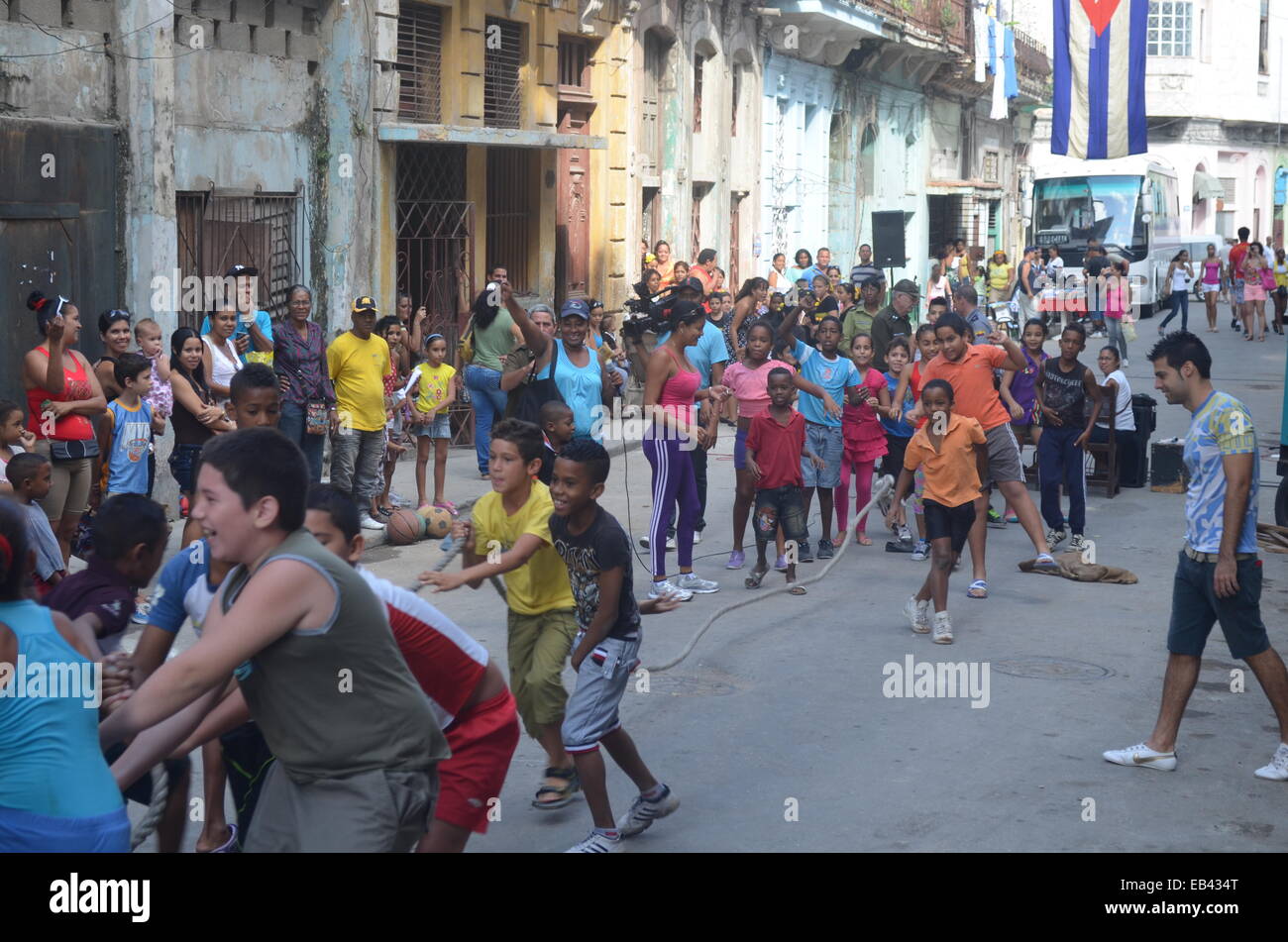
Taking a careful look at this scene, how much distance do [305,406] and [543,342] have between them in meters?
2.46

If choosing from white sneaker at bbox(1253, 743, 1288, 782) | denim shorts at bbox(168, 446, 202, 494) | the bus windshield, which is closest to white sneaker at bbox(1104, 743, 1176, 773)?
white sneaker at bbox(1253, 743, 1288, 782)

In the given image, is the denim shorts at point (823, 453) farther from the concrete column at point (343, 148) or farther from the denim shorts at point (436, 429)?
the concrete column at point (343, 148)

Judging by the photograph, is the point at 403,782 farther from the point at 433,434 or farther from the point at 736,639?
the point at 433,434

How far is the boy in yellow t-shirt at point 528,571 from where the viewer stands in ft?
19.6

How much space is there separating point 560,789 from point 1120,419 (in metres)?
9.94

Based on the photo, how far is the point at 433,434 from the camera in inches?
529

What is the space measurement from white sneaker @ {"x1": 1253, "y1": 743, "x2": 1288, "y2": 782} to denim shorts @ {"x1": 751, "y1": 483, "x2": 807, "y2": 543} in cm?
434

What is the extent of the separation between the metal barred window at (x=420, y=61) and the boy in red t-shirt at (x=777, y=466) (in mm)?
7981

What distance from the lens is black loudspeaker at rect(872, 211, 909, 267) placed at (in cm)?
2673

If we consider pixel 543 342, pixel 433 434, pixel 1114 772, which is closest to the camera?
pixel 1114 772

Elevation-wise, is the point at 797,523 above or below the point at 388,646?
below

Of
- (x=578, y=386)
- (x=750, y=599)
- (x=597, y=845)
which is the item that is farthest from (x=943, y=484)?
(x=597, y=845)

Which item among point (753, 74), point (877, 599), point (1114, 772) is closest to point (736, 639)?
point (877, 599)

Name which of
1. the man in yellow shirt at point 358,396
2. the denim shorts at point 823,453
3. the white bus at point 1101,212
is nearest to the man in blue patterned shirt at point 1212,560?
the denim shorts at point 823,453
